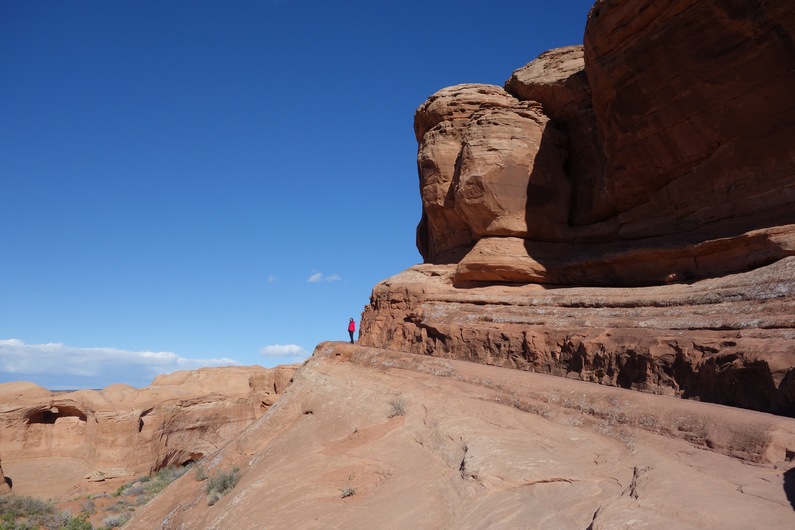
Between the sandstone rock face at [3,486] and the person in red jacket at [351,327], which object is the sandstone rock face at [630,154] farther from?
the sandstone rock face at [3,486]

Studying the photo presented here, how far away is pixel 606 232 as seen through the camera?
1659cm

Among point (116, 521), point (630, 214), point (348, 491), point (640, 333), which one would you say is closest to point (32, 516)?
point (116, 521)

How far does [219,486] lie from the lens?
38.4 feet

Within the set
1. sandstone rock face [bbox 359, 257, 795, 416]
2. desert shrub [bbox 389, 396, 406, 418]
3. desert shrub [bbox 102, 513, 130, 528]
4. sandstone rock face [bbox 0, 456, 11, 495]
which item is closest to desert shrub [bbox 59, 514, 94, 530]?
desert shrub [bbox 102, 513, 130, 528]

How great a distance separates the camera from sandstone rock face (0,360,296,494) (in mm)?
24547

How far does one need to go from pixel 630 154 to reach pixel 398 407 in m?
9.77

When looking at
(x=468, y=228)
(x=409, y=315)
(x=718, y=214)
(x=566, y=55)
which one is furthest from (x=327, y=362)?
(x=566, y=55)

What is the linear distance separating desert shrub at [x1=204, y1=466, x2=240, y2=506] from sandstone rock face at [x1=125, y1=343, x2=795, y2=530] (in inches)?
8.1

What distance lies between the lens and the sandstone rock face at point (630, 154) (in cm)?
1185

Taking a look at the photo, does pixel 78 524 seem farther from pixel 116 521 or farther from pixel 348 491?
pixel 348 491

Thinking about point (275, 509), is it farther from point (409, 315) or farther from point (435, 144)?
point (435, 144)

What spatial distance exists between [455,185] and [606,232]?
529cm

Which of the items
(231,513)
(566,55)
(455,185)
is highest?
(566,55)

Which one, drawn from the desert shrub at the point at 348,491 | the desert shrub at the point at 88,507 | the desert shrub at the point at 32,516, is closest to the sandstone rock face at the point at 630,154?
the desert shrub at the point at 348,491
